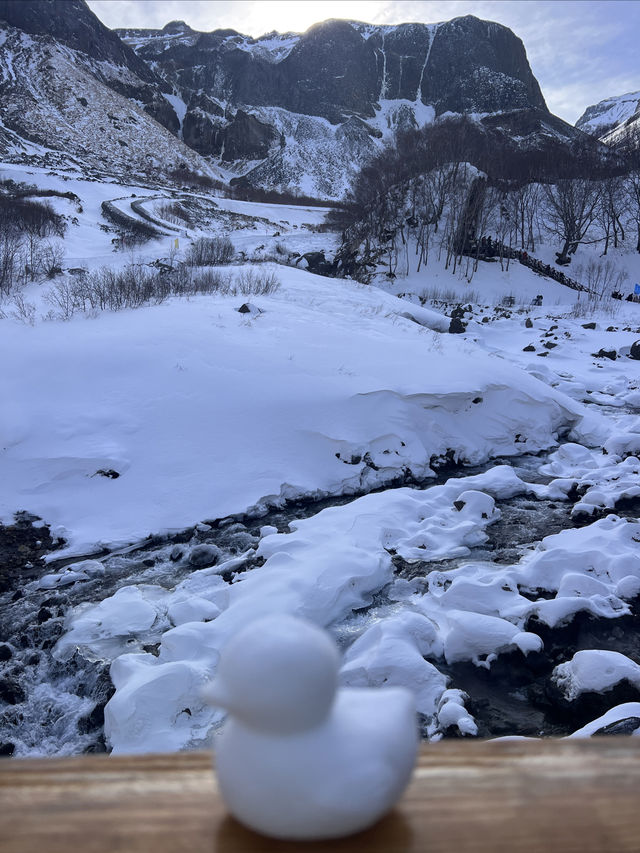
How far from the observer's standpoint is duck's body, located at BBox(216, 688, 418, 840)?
76 centimetres

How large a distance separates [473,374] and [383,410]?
215 cm

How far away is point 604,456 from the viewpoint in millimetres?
7918

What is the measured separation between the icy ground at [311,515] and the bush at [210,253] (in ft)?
27.9

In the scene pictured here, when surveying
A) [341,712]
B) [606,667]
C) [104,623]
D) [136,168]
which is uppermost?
[136,168]

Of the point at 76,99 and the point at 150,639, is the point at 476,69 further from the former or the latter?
the point at 150,639

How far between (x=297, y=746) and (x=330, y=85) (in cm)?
9402

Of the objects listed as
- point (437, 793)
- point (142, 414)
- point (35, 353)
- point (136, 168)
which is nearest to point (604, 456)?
point (142, 414)

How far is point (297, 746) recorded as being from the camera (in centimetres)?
80

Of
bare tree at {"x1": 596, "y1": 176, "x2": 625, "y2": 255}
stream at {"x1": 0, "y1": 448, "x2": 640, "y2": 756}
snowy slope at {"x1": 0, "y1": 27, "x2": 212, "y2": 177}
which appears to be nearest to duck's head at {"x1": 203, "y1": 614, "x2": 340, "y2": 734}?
stream at {"x1": 0, "y1": 448, "x2": 640, "y2": 756}

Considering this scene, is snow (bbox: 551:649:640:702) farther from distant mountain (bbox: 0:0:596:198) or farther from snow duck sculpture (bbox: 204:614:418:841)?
distant mountain (bbox: 0:0:596:198)

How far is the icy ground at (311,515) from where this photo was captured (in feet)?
11.9

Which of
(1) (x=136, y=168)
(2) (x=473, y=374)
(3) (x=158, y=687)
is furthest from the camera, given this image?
(1) (x=136, y=168)

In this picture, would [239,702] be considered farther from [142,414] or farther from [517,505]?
[142,414]

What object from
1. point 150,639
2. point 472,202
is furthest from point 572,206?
point 150,639
